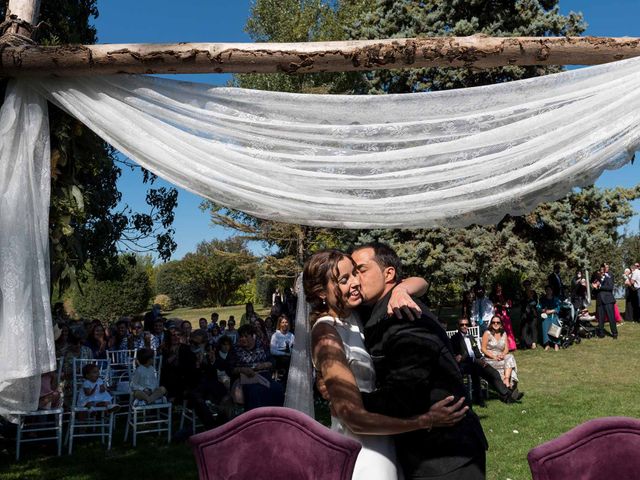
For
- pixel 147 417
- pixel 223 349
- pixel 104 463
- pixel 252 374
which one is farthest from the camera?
pixel 223 349

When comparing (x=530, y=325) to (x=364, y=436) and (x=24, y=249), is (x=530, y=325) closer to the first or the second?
(x=364, y=436)

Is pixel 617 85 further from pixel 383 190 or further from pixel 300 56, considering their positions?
pixel 300 56

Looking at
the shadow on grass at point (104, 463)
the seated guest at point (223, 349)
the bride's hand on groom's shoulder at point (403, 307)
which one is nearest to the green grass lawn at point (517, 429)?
the shadow on grass at point (104, 463)

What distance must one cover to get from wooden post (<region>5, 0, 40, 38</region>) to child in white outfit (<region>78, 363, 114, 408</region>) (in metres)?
5.36

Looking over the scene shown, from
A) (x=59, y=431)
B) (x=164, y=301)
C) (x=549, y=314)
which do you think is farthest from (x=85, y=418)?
(x=164, y=301)

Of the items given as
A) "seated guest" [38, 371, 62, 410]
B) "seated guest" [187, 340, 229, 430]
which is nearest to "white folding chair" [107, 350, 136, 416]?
"seated guest" [187, 340, 229, 430]

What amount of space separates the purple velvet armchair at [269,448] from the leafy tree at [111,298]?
30.0m

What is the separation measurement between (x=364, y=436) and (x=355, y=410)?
0.21 metres

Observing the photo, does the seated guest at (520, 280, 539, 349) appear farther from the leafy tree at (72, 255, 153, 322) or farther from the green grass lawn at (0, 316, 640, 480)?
the leafy tree at (72, 255, 153, 322)

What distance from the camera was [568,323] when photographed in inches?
607

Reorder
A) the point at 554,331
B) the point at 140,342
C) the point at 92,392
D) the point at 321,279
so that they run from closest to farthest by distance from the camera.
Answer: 1. the point at 321,279
2. the point at 92,392
3. the point at 140,342
4. the point at 554,331

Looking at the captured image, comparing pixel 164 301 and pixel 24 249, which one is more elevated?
pixel 24 249

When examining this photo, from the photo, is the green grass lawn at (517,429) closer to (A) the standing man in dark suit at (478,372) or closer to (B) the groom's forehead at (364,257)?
(A) the standing man in dark suit at (478,372)

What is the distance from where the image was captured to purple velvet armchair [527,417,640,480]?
2.48 m
